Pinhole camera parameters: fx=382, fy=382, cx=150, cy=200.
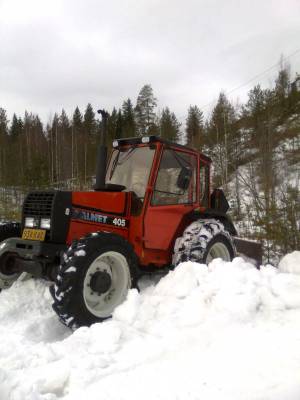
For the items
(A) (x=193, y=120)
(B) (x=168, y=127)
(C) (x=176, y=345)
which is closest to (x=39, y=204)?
(C) (x=176, y=345)

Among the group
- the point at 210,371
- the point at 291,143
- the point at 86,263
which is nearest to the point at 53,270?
the point at 86,263

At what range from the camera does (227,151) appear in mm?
26469

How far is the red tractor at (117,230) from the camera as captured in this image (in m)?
4.40

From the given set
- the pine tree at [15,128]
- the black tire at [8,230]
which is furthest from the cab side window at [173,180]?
the pine tree at [15,128]

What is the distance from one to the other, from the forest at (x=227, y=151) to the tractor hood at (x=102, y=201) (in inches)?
206

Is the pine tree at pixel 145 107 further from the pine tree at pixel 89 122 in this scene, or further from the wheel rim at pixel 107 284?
the wheel rim at pixel 107 284

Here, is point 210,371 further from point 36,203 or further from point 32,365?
point 36,203

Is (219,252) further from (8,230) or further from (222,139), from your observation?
(222,139)

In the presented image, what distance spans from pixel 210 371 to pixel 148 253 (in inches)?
111

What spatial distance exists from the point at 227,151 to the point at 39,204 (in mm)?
22633

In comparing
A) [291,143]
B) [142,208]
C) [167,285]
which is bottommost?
[167,285]

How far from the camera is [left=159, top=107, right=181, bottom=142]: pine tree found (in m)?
38.4

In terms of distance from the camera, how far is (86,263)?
431 centimetres

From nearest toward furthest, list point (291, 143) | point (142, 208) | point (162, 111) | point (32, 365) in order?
point (32, 365) → point (142, 208) → point (291, 143) → point (162, 111)
